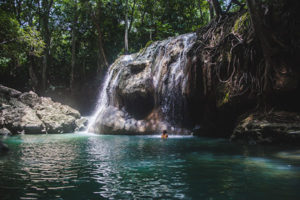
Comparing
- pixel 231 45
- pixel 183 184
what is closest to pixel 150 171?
pixel 183 184

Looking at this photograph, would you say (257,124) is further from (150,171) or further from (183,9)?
(183,9)

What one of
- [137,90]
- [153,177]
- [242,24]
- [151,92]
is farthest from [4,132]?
[242,24]

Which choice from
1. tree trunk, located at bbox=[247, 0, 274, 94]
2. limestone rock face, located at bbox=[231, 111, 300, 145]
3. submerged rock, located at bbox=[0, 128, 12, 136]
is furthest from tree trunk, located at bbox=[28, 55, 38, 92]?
tree trunk, located at bbox=[247, 0, 274, 94]

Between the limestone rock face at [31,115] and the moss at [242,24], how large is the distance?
476 inches

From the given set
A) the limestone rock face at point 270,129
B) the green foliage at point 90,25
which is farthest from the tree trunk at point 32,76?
the limestone rock face at point 270,129

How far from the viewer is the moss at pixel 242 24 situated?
11096mm

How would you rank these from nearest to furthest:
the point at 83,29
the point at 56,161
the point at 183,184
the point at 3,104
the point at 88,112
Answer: the point at 183,184 → the point at 56,161 → the point at 3,104 → the point at 88,112 → the point at 83,29

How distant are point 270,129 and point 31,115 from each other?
47.1ft

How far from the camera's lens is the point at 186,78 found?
13625 mm

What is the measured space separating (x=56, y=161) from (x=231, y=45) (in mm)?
8911

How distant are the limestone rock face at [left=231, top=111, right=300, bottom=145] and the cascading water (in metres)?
4.54

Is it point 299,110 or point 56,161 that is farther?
point 299,110

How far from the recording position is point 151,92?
15656mm

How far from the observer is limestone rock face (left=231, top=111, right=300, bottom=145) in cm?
841
